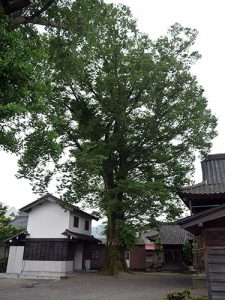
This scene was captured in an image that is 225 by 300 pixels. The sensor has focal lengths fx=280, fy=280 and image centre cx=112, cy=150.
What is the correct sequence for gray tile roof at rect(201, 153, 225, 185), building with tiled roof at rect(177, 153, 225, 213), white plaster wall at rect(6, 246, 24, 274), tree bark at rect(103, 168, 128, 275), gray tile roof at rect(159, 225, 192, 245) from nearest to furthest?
building with tiled roof at rect(177, 153, 225, 213) < gray tile roof at rect(201, 153, 225, 185) < tree bark at rect(103, 168, 128, 275) < white plaster wall at rect(6, 246, 24, 274) < gray tile roof at rect(159, 225, 192, 245)

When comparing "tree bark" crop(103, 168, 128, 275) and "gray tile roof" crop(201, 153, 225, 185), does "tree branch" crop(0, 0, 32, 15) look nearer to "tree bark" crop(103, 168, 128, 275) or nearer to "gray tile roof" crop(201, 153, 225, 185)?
"gray tile roof" crop(201, 153, 225, 185)

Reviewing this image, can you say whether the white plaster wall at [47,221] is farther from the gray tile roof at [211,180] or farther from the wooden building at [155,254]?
the gray tile roof at [211,180]

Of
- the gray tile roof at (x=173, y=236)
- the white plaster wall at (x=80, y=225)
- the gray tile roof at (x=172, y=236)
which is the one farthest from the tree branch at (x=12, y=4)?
the gray tile roof at (x=173, y=236)


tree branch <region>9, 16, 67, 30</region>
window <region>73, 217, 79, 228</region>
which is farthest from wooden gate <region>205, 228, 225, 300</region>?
window <region>73, 217, 79, 228</region>

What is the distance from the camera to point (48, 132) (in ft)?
38.0

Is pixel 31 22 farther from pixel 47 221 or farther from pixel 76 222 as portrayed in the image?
pixel 76 222

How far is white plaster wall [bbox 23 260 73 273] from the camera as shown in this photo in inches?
986

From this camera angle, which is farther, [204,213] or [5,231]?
[5,231]

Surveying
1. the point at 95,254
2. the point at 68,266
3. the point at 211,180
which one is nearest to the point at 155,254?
the point at 95,254

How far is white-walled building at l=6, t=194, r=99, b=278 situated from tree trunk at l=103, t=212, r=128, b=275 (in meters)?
3.56

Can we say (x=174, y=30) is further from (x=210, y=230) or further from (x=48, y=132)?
(x=210, y=230)

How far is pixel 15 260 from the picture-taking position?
87.1ft

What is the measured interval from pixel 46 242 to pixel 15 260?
3.40 meters

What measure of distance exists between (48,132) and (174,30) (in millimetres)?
17284
